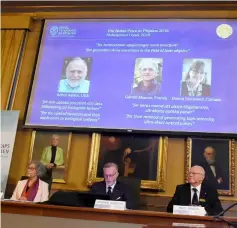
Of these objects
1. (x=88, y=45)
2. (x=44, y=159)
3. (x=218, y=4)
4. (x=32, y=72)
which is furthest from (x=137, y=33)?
Result: (x=44, y=159)

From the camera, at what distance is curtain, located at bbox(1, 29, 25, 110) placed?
14.5 ft

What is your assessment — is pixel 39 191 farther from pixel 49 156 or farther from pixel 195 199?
pixel 195 199

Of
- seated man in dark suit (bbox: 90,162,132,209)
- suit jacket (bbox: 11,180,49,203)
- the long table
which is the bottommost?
the long table

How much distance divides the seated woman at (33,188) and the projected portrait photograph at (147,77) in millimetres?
1288

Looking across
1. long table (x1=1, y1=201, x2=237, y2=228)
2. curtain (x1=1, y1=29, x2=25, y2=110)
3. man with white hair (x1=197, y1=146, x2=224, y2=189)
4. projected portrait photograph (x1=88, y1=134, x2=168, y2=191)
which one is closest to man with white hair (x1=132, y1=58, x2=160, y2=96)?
projected portrait photograph (x1=88, y1=134, x2=168, y2=191)

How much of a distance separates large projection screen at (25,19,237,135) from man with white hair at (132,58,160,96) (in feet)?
0.03

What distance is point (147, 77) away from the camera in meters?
4.14

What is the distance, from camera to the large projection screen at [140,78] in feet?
12.9

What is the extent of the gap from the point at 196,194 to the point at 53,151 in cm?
161

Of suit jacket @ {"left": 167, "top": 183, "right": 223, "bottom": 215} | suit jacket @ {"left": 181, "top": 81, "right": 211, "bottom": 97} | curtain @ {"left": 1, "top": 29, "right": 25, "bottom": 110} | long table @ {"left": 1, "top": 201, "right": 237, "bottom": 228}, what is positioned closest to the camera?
long table @ {"left": 1, "top": 201, "right": 237, "bottom": 228}

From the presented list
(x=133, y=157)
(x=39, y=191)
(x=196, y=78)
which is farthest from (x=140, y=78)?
(x=39, y=191)

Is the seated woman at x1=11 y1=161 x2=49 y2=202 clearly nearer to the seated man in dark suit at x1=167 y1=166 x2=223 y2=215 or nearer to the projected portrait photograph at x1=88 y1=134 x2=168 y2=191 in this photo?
the projected portrait photograph at x1=88 y1=134 x2=168 y2=191

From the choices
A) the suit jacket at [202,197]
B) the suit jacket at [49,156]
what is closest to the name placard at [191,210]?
the suit jacket at [202,197]

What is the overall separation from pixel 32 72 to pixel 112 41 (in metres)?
0.99
